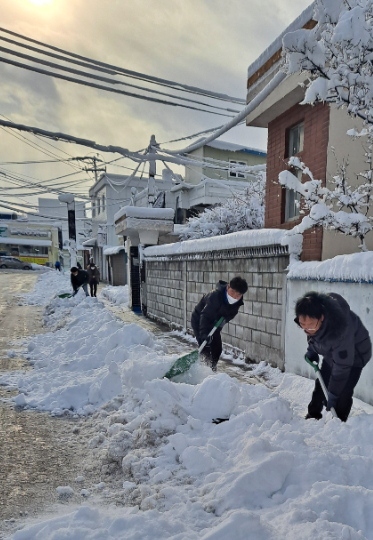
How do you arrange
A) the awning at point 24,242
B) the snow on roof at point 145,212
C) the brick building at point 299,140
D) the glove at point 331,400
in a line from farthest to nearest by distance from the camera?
1. the awning at point 24,242
2. the snow on roof at point 145,212
3. the brick building at point 299,140
4. the glove at point 331,400

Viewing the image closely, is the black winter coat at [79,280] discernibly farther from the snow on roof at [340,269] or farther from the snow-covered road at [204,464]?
the snow on roof at [340,269]

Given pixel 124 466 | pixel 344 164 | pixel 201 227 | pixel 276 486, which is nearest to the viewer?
pixel 276 486

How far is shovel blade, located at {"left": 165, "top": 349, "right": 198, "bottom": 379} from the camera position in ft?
12.3

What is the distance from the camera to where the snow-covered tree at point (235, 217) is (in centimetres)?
1065

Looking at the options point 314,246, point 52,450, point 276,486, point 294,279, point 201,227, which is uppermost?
point 201,227

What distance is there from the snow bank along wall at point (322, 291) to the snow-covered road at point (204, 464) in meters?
0.29

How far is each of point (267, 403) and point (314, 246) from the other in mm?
2812

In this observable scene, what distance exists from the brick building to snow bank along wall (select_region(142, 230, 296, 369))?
65 centimetres

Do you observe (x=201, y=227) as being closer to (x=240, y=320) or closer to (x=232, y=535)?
(x=240, y=320)

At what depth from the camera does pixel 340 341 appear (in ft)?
→ 8.46

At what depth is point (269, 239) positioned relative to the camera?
500 cm

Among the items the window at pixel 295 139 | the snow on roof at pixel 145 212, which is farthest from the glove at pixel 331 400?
the snow on roof at pixel 145 212

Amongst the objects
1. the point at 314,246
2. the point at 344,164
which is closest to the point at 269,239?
the point at 314,246

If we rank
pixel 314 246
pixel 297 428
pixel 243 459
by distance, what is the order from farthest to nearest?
pixel 314 246
pixel 297 428
pixel 243 459
